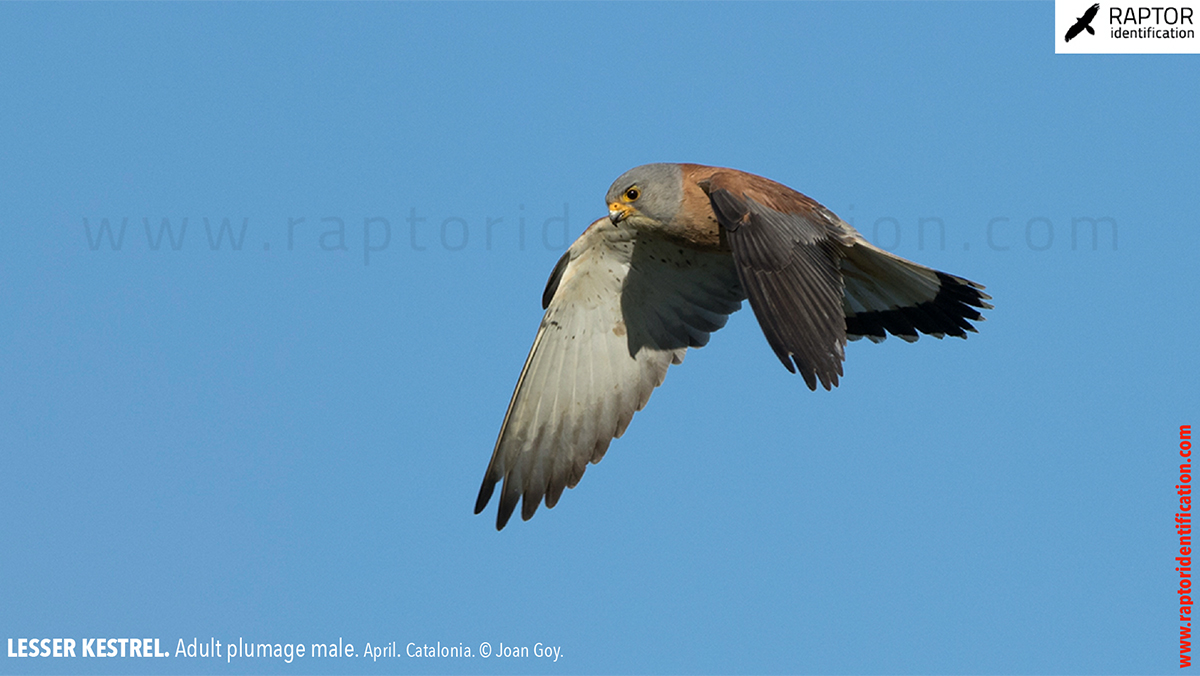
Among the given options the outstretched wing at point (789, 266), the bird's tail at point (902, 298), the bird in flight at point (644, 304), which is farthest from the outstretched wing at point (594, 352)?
the outstretched wing at point (789, 266)

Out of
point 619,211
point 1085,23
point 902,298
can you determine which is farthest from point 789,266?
point 1085,23

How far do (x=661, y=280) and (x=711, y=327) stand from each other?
544 millimetres

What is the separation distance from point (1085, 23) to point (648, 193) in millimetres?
4944

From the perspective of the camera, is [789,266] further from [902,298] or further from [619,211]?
[902,298]

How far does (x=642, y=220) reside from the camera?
7902mm

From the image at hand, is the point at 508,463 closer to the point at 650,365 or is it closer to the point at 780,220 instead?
the point at 650,365

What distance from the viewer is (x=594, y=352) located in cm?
914

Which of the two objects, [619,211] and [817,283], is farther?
[619,211]

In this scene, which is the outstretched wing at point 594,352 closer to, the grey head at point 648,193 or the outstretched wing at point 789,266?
the grey head at point 648,193

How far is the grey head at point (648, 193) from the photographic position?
25.5 ft

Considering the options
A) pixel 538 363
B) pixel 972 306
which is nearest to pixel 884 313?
pixel 972 306

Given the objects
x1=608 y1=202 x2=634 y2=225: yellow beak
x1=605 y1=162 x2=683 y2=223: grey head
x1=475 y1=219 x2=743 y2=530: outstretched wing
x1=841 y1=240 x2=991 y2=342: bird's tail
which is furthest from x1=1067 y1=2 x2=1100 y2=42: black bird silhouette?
x1=608 y1=202 x2=634 y2=225: yellow beak

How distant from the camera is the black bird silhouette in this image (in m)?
10.1

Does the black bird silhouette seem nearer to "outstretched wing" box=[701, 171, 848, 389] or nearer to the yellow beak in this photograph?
"outstretched wing" box=[701, 171, 848, 389]
